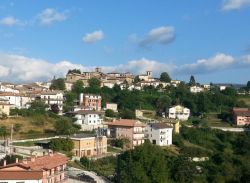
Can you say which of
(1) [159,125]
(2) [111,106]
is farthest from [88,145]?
(2) [111,106]

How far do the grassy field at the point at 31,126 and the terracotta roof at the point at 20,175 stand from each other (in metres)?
23.6

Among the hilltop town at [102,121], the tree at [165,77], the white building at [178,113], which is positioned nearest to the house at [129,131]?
the hilltop town at [102,121]

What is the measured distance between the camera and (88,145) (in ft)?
170

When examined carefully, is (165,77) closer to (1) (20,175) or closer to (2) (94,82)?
(2) (94,82)

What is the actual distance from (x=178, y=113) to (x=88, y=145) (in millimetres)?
33606

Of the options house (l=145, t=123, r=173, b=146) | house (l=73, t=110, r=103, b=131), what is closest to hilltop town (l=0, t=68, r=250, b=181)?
house (l=145, t=123, r=173, b=146)

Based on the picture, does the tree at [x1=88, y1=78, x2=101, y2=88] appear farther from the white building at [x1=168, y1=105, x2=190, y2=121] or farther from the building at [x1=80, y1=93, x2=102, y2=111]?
the white building at [x1=168, y1=105, x2=190, y2=121]

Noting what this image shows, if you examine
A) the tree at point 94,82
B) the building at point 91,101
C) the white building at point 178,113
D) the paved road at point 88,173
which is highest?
the tree at point 94,82

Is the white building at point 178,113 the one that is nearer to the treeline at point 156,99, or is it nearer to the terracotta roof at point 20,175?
the treeline at point 156,99

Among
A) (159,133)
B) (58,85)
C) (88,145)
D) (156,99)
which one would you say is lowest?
(88,145)

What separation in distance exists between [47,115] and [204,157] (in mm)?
19629

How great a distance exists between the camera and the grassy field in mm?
54938

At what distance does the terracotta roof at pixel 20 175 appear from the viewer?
2973 centimetres

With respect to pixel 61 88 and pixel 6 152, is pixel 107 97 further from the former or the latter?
pixel 6 152
